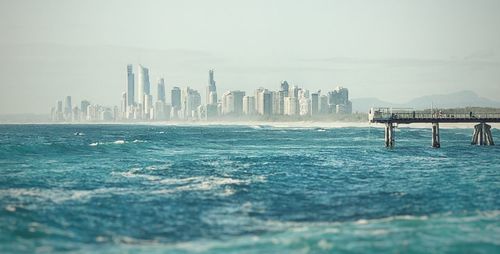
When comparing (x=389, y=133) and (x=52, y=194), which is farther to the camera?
(x=389, y=133)

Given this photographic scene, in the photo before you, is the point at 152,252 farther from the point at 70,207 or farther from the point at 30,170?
the point at 30,170

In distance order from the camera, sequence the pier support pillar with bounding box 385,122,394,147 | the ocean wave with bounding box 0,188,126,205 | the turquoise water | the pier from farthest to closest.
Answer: the pier support pillar with bounding box 385,122,394,147
the pier
the ocean wave with bounding box 0,188,126,205
the turquoise water

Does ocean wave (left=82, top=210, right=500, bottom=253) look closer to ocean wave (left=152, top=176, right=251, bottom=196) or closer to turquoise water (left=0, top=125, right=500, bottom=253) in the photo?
turquoise water (left=0, top=125, right=500, bottom=253)

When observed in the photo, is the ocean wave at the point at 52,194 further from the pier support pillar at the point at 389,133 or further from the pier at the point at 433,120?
the pier support pillar at the point at 389,133

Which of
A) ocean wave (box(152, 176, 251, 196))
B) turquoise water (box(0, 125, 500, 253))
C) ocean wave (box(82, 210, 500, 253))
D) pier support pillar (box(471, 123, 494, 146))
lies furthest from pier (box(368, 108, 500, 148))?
ocean wave (box(82, 210, 500, 253))

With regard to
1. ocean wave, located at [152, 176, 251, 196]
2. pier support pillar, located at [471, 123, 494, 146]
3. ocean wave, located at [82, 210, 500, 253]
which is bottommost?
ocean wave, located at [82, 210, 500, 253]

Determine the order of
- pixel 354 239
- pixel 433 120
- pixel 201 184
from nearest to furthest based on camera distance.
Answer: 1. pixel 354 239
2. pixel 201 184
3. pixel 433 120

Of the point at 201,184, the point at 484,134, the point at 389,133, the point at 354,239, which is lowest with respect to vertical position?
the point at 354,239

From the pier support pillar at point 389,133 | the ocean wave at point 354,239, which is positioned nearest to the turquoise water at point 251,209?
the ocean wave at point 354,239

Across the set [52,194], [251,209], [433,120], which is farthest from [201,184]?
[433,120]

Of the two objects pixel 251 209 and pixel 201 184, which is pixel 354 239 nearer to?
pixel 251 209

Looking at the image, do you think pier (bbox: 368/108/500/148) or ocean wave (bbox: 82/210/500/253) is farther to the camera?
pier (bbox: 368/108/500/148)
